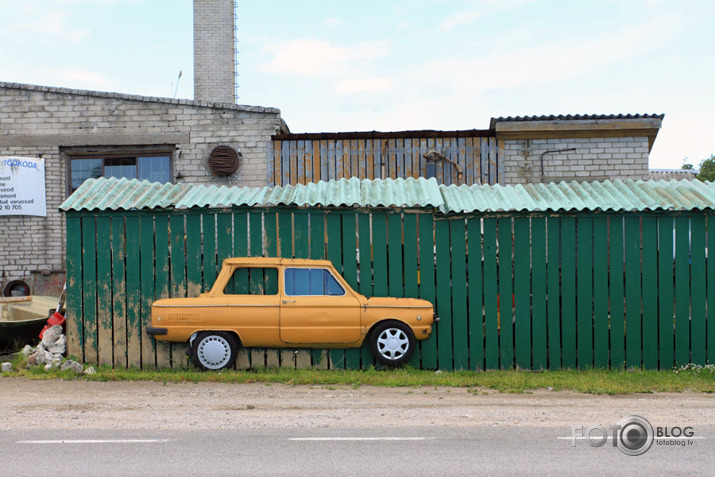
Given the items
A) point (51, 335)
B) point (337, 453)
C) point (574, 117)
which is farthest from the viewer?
point (574, 117)

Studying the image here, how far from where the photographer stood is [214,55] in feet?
57.4

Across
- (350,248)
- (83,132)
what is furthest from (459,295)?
(83,132)

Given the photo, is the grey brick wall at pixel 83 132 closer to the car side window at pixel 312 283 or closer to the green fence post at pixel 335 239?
the green fence post at pixel 335 239

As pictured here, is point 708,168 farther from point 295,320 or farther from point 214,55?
point 295,320

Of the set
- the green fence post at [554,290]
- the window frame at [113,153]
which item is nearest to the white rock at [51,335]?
the window frame at [113,153]

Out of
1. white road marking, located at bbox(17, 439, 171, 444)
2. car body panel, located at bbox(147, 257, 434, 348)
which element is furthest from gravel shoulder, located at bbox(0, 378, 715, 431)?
car body panel, located at bbox(147, 257, 434, 348)

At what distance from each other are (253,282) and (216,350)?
1.05m

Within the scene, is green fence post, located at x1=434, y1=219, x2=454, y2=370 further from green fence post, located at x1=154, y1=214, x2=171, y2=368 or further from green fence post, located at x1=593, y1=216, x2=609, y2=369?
green fence post, located at x1=154, y1=214, x2=171, y2=368

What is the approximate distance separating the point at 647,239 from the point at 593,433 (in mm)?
4354

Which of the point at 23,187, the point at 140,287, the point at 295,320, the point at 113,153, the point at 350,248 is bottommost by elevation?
the point at 295,320

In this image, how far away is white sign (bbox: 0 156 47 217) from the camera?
14.7 meters

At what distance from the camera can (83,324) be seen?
9336mm

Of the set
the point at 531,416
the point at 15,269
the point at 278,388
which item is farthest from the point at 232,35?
the point at 531,416

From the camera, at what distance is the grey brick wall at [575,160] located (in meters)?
14.4
